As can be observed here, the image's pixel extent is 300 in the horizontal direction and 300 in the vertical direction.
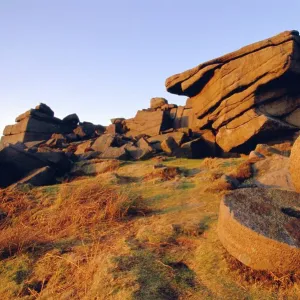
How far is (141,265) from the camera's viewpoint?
3.60 metres

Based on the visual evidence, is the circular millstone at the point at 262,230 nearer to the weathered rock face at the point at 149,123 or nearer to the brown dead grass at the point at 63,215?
the brown dead grass at the point at 63,215

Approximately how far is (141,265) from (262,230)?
1.40 m

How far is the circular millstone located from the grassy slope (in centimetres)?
15

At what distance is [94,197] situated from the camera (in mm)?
6625

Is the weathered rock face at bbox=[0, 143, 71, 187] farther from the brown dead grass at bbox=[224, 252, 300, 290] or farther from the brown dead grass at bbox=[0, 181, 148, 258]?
the brown dead grass at bbox=[224, 252, 300, 290]

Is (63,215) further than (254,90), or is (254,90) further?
(254,90)

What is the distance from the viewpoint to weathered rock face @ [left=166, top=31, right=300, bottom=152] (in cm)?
1231

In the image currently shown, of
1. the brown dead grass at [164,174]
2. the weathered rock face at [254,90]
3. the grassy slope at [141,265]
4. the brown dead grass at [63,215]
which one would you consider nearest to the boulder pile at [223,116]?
the weathered rock face at [254,90]

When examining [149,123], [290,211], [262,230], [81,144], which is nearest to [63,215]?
[262,230]

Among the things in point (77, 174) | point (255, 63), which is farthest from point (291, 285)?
point (255, 63)

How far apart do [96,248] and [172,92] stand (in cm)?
1375

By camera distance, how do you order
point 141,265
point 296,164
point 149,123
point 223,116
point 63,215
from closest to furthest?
point 141,265 < point 296,164 < point 63,215 < point 223,116 < point 149,123

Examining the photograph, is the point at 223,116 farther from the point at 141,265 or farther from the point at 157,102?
the point at 141,265

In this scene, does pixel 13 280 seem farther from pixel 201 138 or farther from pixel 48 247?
pixel 201 138
